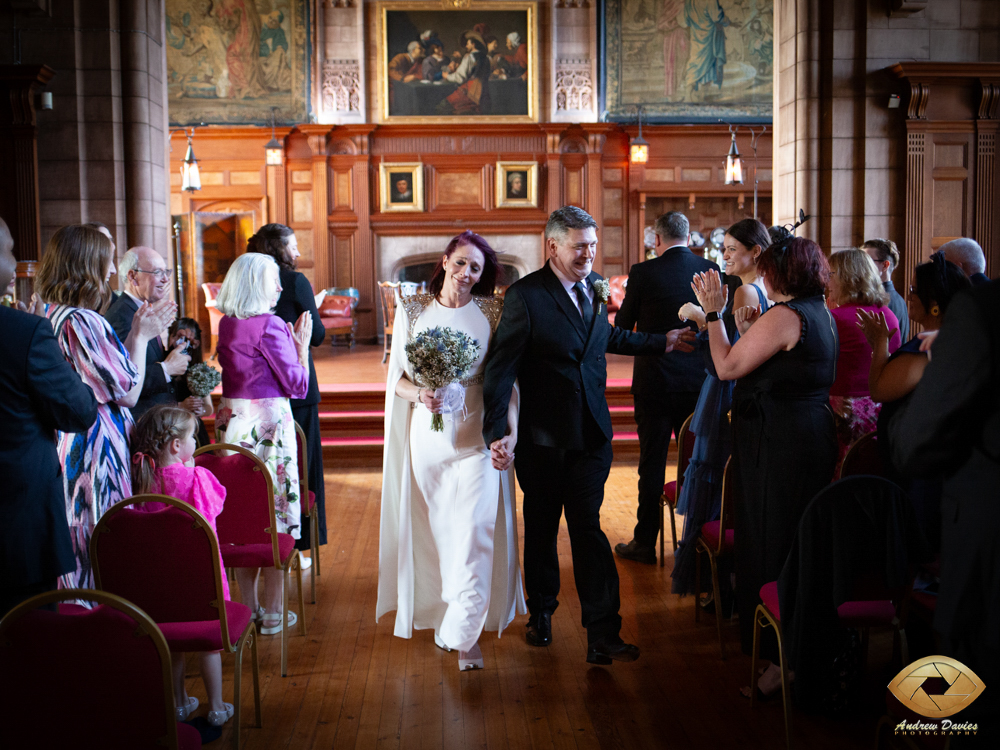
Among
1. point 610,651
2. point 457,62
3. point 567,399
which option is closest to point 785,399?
point 567,399

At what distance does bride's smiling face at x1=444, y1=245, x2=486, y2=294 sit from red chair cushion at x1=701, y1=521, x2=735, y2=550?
1.44m

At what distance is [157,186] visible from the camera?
6.68 metres

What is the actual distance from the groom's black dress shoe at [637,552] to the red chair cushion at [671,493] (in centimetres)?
47

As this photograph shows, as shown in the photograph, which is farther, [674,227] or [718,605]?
[674,227]

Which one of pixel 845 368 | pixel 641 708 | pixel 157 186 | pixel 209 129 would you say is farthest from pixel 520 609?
pixel 209 129

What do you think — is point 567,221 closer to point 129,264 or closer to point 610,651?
point 610,651

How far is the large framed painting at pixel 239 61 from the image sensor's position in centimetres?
1321

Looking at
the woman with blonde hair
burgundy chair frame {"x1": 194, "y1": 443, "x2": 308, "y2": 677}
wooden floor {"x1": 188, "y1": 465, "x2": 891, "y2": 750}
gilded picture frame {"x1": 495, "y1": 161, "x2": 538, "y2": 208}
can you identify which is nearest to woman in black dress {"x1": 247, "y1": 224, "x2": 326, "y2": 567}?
wooden floor {"x1": 188, "y1": 465, "x2": 891, "y2": 750}

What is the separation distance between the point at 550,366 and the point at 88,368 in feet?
5.34

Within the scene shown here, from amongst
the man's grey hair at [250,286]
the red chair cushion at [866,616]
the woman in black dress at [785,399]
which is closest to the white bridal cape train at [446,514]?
the man's grey hair at [250,286]

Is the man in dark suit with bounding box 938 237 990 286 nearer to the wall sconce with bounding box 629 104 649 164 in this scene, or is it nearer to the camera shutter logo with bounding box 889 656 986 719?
the camera shutter logo with bounding box 889 656 986 719

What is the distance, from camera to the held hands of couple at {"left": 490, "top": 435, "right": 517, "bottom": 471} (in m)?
3.11

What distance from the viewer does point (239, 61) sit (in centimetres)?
1330

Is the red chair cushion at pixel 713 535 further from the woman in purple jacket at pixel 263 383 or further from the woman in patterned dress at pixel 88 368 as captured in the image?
the woman in patterned dress at pixel 88 368
